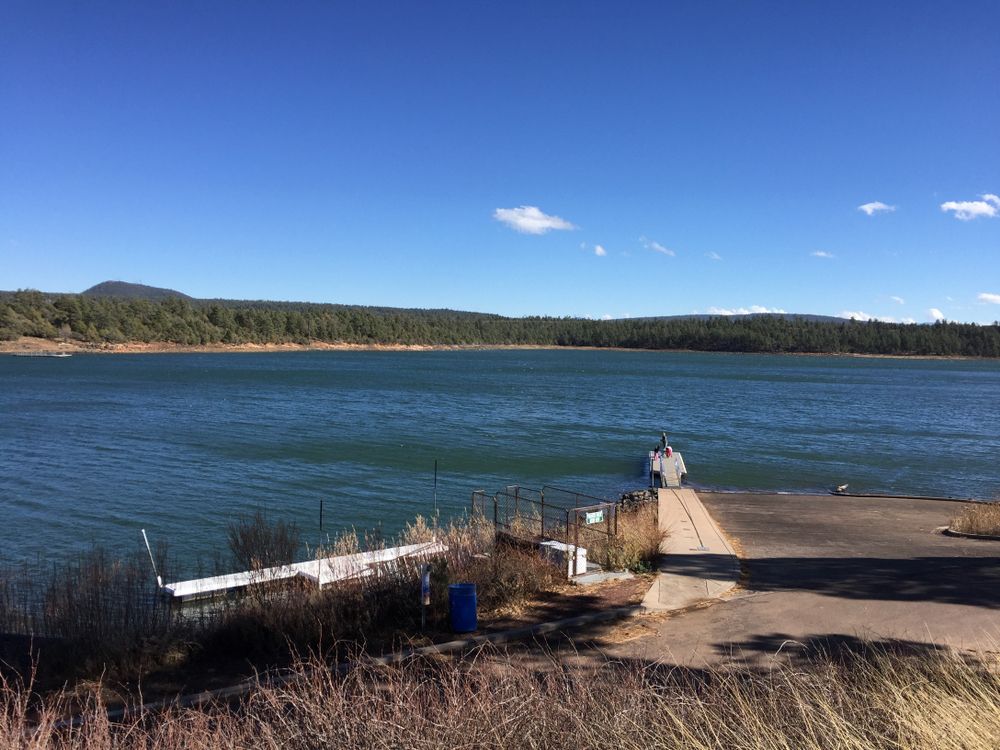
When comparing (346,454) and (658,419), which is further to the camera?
(658,419)

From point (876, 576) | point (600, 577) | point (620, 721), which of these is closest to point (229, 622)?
point (600, 577)

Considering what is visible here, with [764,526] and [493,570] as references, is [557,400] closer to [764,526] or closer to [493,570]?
[764,526]

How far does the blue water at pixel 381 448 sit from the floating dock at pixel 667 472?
3.02 feet

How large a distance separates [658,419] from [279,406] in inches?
1121

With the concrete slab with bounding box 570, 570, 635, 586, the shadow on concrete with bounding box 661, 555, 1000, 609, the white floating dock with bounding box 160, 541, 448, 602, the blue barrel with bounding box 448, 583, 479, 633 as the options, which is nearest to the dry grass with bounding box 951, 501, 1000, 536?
the shadow on concrete with bounding box 661, 555, 1000, 609

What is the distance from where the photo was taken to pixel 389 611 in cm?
1003

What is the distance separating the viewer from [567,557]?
12078 mm

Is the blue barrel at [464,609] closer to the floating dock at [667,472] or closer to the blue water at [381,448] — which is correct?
the blue water at [381,448]

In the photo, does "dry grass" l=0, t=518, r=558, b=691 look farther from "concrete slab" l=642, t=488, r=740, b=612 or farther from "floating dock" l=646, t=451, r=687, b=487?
"floating dock" l=646, t=451, r=687, b=487

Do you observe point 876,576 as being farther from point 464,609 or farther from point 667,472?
point 667,472

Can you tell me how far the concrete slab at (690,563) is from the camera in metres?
10.9

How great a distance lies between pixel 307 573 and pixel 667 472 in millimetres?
21302

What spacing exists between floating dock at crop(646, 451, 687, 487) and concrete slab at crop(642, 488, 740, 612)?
37.5ft

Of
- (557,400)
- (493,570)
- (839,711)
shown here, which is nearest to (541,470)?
(493,570)
